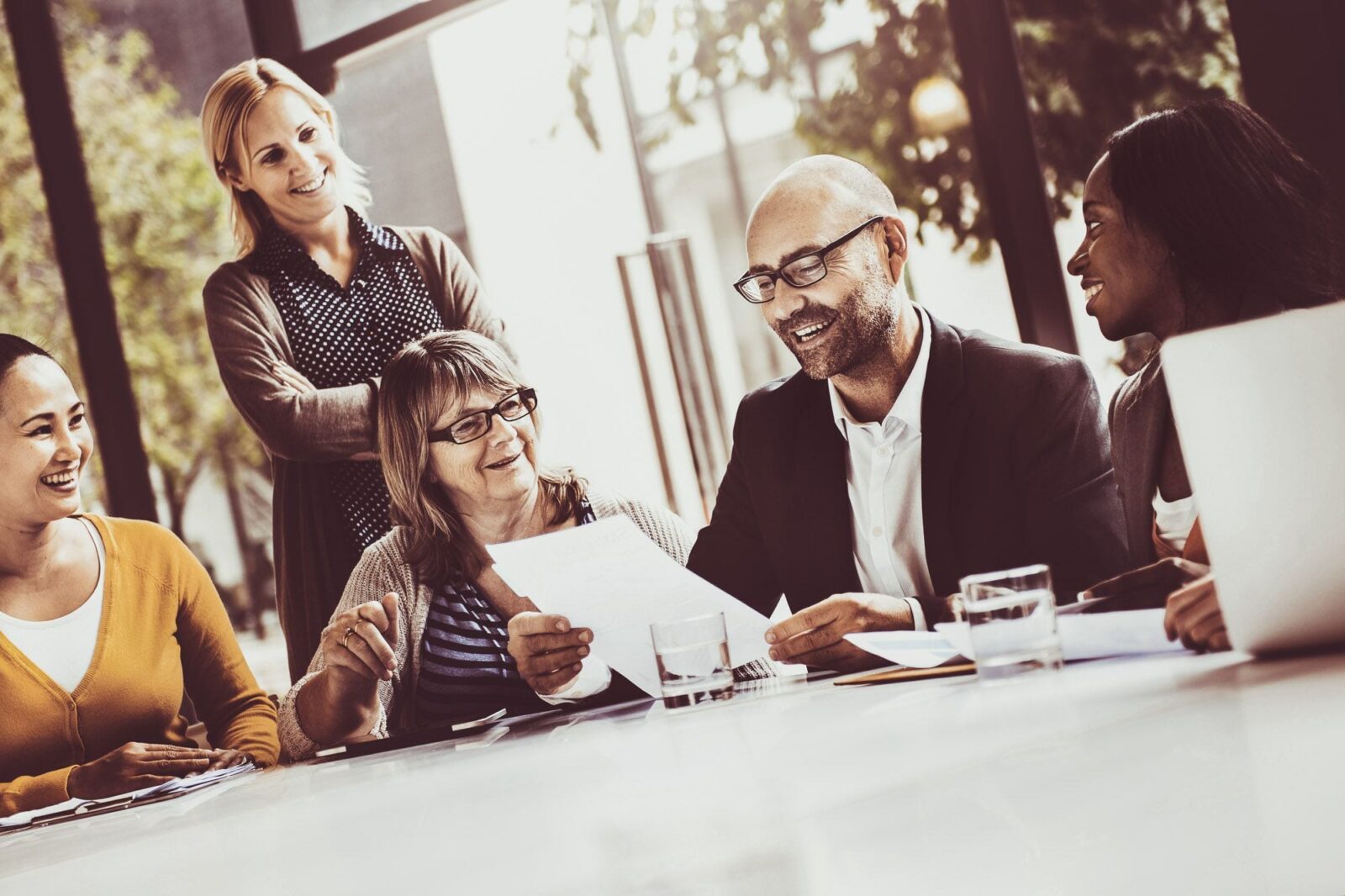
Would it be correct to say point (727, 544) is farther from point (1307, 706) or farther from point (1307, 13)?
point (1307, 706)

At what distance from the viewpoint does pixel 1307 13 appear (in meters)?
2.22

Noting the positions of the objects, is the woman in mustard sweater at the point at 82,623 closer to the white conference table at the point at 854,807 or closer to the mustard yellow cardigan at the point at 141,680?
the mustard yellow cardigan at the point at 141,680

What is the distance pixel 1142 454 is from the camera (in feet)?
6.55

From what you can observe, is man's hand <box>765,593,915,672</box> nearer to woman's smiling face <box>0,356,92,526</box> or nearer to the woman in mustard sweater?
the woman in mustard sweater

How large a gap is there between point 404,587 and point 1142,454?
1.28 meters

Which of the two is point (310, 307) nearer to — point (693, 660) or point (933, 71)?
point (933, 71)

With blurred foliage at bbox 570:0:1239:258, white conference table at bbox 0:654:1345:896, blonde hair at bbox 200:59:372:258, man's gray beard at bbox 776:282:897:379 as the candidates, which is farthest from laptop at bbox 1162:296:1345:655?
blonde hair at bbox 200:59:372:258

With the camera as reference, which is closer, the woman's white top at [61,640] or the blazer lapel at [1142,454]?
the blazer lapel at [1142,454]

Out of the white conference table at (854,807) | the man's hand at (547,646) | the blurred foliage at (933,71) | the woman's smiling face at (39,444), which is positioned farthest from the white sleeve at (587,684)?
the blurred foliage at (933,71)

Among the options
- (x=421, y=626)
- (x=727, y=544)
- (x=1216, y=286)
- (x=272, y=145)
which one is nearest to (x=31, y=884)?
(x=421, y=626)

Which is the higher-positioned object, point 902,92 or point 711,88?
point 711,88

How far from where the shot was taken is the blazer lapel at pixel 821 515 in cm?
220

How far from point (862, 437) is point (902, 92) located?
3.72 feet

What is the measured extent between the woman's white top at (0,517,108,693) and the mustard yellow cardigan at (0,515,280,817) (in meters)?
0.02
